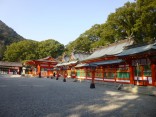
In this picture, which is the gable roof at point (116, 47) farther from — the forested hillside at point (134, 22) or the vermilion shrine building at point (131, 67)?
the forested hillside at point (134, 22)

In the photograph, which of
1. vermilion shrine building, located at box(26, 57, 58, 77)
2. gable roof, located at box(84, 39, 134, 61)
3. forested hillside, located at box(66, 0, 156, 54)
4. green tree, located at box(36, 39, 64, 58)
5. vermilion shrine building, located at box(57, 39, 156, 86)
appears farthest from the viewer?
green tree, located at box(36, 39, 64, 58)

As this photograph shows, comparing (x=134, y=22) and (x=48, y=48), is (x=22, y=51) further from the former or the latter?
(x=134, y=22)

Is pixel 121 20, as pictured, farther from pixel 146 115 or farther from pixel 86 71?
pixel 146 115

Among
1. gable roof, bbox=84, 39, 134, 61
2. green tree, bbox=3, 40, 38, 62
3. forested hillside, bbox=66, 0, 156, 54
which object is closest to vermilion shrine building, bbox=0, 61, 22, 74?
green tree, bbox=3, 40, 38, 62

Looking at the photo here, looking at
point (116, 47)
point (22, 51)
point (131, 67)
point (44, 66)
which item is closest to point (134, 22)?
point (116, 47)

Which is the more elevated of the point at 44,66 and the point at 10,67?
the point at 10,67

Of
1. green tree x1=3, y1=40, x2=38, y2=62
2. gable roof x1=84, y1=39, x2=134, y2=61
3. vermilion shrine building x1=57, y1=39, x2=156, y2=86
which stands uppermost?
green tree x1=3, y1=40, x2=38, y2=62

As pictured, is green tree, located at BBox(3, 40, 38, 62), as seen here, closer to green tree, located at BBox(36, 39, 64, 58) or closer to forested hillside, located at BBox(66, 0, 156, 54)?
green tree, located at BBox(36, 39, 64, 58)

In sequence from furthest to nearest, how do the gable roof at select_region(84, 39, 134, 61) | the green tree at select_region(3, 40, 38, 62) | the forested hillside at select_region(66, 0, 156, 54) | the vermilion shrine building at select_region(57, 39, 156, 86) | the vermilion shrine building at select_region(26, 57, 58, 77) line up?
the green tree at select_region(3, 40, 38, 62), the vermilion shrine building at select_region(26, 57, 58, 77), the forested hillside at select_region(66, 0, 156, 54), the gable roof at select_region(84, 39, 134, 61), the vermilion shrine building at select_region(57, 39, 156, 86)

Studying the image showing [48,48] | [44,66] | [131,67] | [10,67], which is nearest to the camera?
[131,67]

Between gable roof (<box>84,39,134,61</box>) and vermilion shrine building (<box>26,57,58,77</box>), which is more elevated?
gable roof (<box>84,39,134,61</box>)

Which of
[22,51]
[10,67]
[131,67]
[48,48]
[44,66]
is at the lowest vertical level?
[131,67]

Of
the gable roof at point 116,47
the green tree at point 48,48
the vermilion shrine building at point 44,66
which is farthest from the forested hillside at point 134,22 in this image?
the green tree at point 48,48

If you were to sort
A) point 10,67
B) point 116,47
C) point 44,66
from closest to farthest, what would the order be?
point 116,47 → point 44,66 → point 10,67
